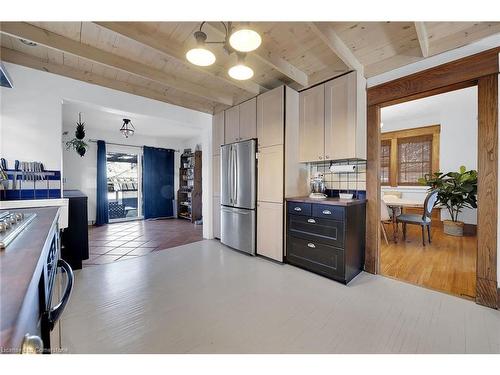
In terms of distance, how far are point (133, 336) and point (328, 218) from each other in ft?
6.86

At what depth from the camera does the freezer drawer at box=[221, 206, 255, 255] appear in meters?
3.27

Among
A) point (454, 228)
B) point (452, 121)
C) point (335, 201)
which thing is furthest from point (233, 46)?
point (452, 121)

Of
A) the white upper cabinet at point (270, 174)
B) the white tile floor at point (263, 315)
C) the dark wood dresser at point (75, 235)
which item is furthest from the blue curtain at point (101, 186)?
the white upper cabinet at point (270, 174)

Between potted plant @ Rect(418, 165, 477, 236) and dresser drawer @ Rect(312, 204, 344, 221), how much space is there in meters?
2.83

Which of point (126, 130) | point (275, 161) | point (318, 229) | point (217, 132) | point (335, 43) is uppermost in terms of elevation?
point (335, 43)

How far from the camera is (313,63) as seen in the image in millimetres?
2619

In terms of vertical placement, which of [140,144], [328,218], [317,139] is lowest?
[328,218]

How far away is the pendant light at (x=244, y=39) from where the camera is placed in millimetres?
1401

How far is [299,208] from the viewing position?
9.09 feet

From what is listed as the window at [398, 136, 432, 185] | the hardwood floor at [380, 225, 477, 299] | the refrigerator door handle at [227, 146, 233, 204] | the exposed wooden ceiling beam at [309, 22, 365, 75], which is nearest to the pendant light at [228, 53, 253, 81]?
the exposed wooden ceiling beam at [309, 22, 365, 75]

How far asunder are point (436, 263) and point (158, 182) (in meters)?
6.42

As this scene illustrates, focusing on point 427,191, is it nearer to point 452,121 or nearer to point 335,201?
point 452,121

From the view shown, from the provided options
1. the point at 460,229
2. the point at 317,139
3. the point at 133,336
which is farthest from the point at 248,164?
the point at 460,229

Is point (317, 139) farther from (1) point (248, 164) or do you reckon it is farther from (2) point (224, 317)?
(2) point (224, 317)
